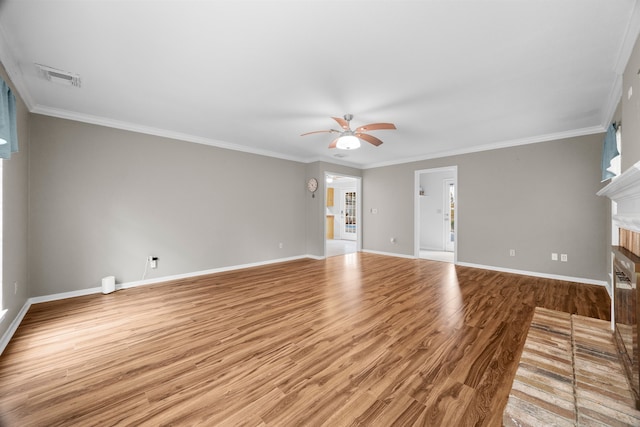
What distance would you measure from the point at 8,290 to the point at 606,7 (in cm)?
540

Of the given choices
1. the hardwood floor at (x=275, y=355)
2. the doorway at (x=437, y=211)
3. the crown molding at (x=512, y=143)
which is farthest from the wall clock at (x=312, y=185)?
the doorway at (x=437, y=211)

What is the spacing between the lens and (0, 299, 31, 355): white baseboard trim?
85.5 inches

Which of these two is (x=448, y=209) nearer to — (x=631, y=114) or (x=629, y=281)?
(x=631, y=114)

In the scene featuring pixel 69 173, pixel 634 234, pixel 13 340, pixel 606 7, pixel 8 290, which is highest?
pixel 606 7

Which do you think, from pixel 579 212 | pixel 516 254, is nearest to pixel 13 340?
pixel 516 254

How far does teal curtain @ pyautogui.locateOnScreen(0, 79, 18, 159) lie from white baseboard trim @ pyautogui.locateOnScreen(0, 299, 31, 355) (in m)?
1.61

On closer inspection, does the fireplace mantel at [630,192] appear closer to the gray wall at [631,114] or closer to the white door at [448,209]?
the gray wall at [631,114]

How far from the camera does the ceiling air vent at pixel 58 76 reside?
241 centimetres

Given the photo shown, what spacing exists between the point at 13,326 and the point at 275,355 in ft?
8.97

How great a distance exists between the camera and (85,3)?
166 centimetres

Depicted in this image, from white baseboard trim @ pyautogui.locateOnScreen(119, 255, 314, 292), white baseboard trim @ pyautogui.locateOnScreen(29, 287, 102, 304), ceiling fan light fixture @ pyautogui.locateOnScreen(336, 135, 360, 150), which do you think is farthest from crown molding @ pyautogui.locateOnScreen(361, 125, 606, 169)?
white baseboard trim @ pyautogui.locateOnScreen(29, 287, 102, 304)

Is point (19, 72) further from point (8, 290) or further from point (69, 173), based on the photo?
point (8, 290)

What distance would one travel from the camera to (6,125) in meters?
1.94

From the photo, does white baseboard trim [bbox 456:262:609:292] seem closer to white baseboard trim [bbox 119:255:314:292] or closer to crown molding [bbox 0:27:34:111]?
white baseboard trim [bbox 119:255:314:292]
